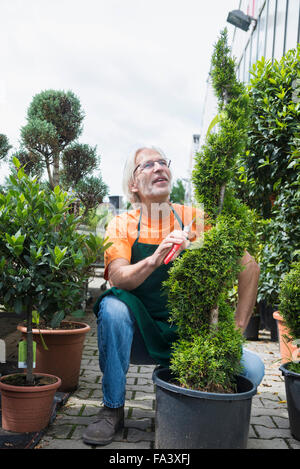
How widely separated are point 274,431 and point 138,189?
180 cm

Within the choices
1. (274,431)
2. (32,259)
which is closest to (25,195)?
(32,259)

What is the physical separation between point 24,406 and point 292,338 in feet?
5.96

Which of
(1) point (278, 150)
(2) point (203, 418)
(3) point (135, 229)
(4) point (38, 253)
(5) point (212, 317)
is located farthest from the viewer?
(1) point (278, 150)

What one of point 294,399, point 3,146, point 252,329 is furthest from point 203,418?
point 3,146

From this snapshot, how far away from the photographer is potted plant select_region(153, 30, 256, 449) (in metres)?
1.91

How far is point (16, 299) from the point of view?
2.39 m

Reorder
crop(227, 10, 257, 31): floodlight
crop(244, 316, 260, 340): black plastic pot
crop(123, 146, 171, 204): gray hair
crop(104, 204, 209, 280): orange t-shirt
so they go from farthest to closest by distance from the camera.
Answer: crop(227, 10, 257, 31): floodlight
crop(244, 316, 260, 340): black plastic pot
crop(123, 146, 171, 204): gray hair
crop(104, 204, 209, 280): orange t-shirt

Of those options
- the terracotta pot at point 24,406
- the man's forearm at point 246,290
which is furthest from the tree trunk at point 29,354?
the man's forearm at point 246,290

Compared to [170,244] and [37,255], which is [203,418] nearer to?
[170,244]

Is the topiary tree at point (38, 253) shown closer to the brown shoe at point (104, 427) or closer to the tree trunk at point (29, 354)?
the tree trunk at point (29, 354)

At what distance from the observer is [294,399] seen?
2.55 meters

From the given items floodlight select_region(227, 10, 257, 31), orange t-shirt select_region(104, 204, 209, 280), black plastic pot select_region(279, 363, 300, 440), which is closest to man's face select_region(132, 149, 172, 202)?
orange t-shirt select_region(104, 204, 209, 280)

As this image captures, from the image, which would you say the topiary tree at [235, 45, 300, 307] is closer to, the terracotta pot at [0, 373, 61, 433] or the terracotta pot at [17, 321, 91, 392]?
the terracotta pot at [17, 321, 91, 392]

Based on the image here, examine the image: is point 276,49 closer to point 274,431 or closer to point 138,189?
point 138,189
